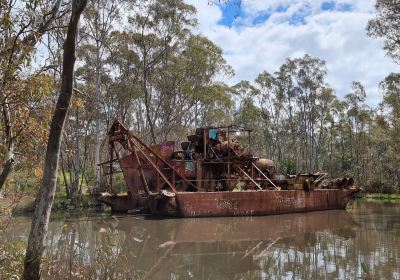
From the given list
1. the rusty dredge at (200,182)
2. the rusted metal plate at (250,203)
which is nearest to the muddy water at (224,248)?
the rusted metal plate at (250,203)

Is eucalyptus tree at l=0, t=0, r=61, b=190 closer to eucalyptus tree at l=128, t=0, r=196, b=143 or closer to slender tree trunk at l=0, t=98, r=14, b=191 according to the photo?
slender tree trunk at l=0, t=98, r=14, b=191

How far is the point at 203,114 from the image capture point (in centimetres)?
4100

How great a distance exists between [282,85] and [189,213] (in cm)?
3398

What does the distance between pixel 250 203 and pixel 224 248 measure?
8.20 metres

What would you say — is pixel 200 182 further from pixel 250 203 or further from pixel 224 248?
pixel 224 248

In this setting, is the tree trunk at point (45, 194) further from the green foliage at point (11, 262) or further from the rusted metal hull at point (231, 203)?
the rusted metal hull at point (231, 203)

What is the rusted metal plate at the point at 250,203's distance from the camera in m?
18.1

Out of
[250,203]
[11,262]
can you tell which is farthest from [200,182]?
[11,262]

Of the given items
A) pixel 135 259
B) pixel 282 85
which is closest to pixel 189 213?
pixel 135 259

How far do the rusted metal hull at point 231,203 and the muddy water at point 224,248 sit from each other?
2.27 feet

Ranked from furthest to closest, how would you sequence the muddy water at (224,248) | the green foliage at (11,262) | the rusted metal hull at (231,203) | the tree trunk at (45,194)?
the rusted metal hull at (231,203) → the muddy water at (224,248) → the green foliage at (11,262) → the tree trunk at (45,194)

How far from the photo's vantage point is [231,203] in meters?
19.2

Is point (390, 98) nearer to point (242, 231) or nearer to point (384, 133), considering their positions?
point (384, 133)

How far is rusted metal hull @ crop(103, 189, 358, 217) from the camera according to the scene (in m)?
18.0
